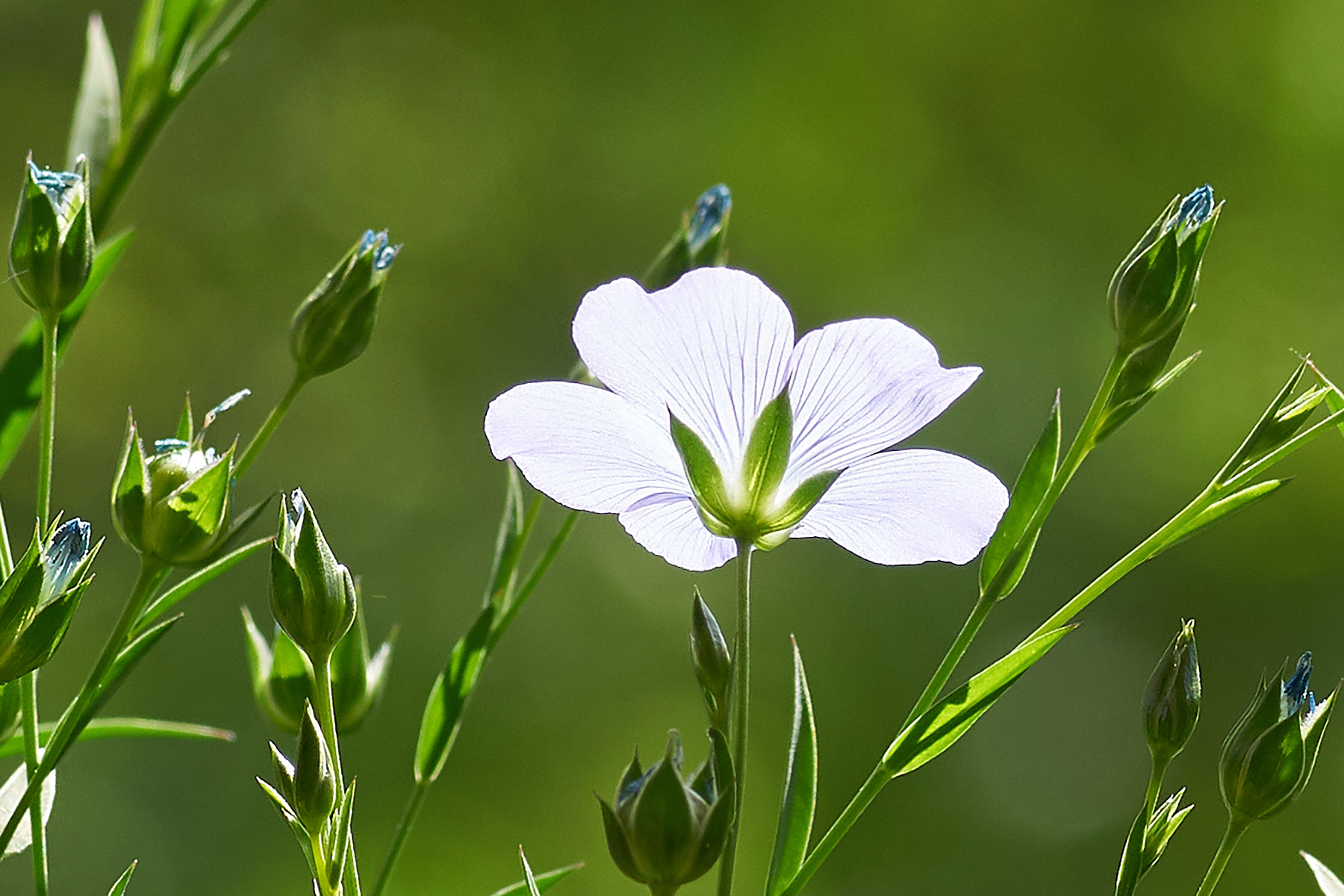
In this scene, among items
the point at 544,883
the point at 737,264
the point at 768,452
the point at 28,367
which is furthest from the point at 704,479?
the point at 737,264

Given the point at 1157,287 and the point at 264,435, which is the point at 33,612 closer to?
the point at 264,435

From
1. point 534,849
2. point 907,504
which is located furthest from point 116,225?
point 907,504

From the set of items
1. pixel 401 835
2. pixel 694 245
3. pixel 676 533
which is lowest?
pixel 401 835

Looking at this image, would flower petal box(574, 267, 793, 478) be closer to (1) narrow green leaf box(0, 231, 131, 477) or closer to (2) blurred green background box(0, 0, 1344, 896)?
(1) narrow green leaf box(0, 231, 131, 477)

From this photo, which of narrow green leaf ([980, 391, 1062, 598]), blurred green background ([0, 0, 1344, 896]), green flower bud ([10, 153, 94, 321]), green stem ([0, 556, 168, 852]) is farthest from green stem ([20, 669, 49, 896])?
blurred green background ([0, 0, 1344, 896])

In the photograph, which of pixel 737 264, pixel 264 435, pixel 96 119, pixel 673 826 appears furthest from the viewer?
pixel 737 264

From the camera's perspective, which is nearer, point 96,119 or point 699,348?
point 699,348

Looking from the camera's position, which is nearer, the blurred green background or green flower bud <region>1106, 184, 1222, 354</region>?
green flower bud <region>1106, 184, 1222, 354</region>
